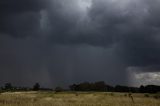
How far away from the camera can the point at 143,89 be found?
651ft

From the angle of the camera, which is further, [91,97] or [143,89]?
[143,89]

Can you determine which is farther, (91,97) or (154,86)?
(154,86)

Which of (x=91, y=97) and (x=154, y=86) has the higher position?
(x=154, y=86)

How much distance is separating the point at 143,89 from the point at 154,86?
754cm

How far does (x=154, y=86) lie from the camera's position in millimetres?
197750

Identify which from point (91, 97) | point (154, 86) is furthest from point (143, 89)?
point (91, 97)

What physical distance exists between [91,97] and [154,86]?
323 ft

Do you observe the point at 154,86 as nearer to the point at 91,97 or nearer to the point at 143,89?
the point at 143,89

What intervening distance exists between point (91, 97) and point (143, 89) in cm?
9600

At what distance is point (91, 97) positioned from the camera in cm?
11069
